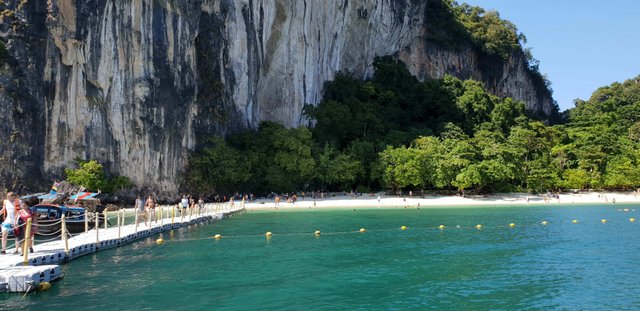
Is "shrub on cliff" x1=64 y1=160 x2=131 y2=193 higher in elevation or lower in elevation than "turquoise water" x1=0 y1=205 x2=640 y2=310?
higher

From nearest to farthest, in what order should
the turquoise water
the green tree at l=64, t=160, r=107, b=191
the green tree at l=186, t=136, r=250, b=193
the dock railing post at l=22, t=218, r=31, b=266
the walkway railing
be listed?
1. the turquoise water
2. the dock railing post at l=22, t=218, r=31, b=266
3. the walkway railing
4. the green tree at l=64, t=160, r=107, b=191
5. the green tree at l=186, t=136, r=250, b=193

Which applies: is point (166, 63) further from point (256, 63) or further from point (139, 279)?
point (139, 279)

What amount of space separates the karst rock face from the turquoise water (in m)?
18.1

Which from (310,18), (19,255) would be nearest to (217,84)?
(310,18)

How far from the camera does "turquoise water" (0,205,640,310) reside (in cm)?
1327

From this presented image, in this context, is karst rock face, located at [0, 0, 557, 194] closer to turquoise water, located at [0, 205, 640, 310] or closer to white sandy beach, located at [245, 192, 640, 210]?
white sandy beach, located at [245, 192, 640, 210]

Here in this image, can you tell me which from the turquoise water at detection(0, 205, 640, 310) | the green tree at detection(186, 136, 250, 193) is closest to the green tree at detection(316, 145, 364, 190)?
the green tree at detection(186, 136, 250, 193)

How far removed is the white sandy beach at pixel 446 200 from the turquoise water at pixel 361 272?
18752 mm

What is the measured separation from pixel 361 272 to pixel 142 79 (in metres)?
33.0

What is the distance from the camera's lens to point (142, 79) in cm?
4397

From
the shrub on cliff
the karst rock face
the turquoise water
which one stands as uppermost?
the karst rock face

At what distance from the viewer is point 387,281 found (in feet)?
51.5

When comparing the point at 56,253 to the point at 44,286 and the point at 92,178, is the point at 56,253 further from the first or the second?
→ the point at 92,178

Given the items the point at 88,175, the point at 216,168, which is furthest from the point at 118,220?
the point at 216,168
